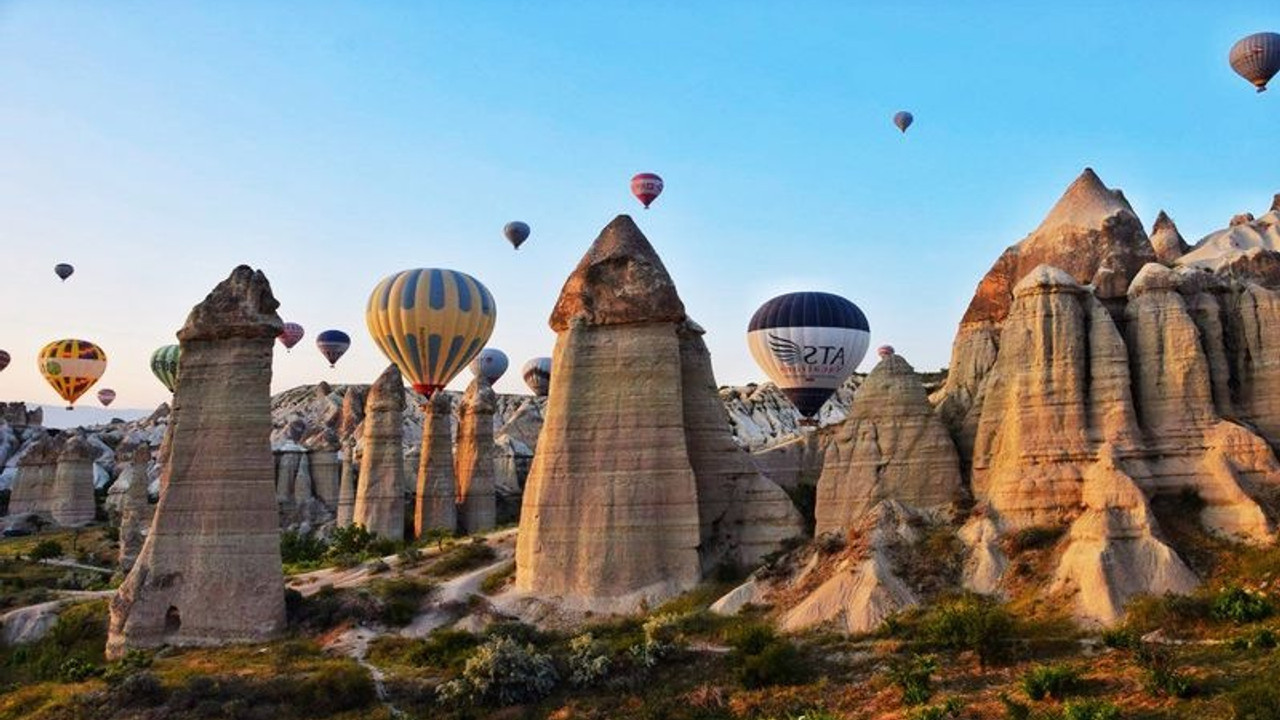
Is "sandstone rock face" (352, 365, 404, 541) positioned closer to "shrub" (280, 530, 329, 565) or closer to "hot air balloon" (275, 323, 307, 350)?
"shrub" (280, 530, 329, 565)

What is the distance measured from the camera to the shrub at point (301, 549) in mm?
46781

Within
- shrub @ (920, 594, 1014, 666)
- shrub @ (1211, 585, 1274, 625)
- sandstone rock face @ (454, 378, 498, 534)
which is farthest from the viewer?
sandstone rock face @ (454, 378, 498, 534)

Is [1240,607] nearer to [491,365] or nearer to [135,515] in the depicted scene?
[135,515]

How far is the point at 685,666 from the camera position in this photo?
23625 mm

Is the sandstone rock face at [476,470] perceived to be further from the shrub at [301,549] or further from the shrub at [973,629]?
the shrub at [973,629]

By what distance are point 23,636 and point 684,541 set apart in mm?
19323

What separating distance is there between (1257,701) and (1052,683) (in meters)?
3.14

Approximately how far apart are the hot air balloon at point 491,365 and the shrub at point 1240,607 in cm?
8873

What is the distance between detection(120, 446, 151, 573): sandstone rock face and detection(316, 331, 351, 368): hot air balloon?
2018 inches

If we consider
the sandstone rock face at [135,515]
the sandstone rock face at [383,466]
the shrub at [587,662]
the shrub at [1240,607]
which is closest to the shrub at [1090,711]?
the shrub at [1240,607]

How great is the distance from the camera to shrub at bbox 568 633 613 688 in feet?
77.2

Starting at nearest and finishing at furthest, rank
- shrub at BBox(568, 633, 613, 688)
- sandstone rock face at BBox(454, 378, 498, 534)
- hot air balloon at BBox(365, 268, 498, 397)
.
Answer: shrub at BBox(568, 633, 613, 688) < sandstone rock face at BBox(454, 378, 498, 534) < hot air balloon at BBox(365, 268, 498, 397)

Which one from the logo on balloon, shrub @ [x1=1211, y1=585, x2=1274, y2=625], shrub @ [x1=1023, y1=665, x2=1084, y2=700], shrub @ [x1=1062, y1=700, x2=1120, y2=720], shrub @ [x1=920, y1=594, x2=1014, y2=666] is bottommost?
shrub @ [x1=1062, y1=700, x2=1120, y2=720]

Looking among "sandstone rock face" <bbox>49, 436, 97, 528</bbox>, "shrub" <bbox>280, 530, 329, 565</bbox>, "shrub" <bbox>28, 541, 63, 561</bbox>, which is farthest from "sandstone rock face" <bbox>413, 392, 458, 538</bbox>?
"sandstone rock face" <bbox>49, 436, 97, 528</bbox>
